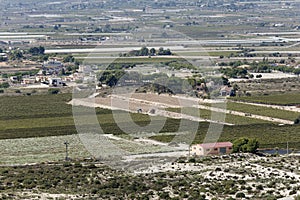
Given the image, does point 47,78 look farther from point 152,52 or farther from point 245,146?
point 245,146

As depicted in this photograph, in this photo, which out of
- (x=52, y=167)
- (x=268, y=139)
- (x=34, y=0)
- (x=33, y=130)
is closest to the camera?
(x=52, y=167)

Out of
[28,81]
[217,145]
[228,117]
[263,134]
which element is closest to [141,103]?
[228,117]

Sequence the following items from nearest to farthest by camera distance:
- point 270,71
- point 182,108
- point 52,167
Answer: point 52,167 < point 182,108 < point 270,71

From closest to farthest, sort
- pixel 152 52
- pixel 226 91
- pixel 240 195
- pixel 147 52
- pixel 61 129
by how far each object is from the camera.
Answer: pixel 240 195
pixel 61 129
pixel 226 91
pixel 152 52
pixel 147 52

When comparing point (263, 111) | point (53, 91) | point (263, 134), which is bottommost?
point (53, 91)

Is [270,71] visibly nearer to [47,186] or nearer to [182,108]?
[182,108]

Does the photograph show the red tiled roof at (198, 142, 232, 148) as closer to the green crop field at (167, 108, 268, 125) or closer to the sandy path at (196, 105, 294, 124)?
the green crop field at (167, 108, 268, 125)

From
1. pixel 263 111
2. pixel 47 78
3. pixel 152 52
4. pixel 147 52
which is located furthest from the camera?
pixel 147 52

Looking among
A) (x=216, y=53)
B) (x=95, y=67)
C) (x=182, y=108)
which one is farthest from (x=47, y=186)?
(x=216, y=53)
